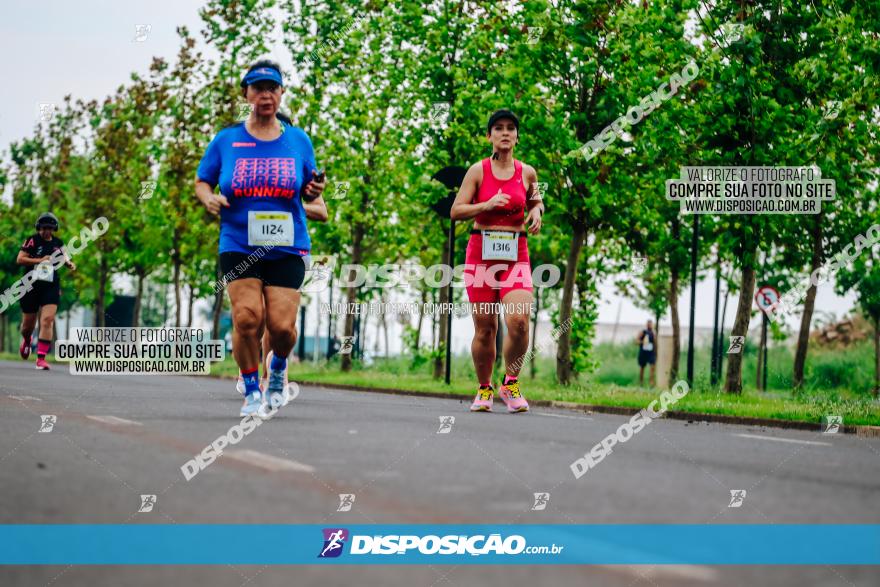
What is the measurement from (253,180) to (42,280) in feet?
29.8

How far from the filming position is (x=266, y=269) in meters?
8.45

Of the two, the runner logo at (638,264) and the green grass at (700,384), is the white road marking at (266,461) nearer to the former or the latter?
the green grass at (700,384)

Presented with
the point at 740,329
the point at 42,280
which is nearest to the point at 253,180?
the point at 42,280

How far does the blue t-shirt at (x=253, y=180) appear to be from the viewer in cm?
827

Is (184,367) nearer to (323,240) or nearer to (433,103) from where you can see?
(323,240)

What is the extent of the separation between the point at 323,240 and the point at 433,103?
7.01 m

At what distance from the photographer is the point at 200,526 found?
3.91m

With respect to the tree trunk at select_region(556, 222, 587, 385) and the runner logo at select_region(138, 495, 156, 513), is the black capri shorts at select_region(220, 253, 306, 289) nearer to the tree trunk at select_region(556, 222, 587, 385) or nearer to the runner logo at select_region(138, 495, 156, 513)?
the runner logo at select_region(138, 495, 156, 513)

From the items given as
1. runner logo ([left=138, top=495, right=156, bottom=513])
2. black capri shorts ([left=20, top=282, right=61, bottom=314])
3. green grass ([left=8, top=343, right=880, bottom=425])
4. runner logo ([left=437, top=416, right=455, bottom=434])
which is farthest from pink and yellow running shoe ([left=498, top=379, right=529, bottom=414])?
black capri shorts ([left=20, top=282, right=61, bottom=314])

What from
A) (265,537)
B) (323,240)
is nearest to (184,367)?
(323,240)

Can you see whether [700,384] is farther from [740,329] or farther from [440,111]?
[440,111]

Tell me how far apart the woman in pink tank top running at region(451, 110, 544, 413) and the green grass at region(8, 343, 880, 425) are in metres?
4.12

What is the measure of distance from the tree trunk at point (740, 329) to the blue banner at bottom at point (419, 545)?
14958 mm

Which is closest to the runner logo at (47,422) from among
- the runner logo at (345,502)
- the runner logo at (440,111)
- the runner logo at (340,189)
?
the runner logo at (345,502)
